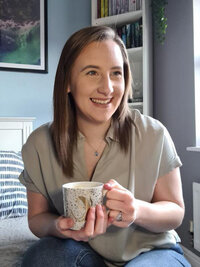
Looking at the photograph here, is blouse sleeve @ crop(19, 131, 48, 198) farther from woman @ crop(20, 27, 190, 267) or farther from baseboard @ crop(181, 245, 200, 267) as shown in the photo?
baseboard @ crop(181, 245, 200, 267)

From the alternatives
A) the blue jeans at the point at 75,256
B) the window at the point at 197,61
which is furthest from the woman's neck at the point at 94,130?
the window at the point at 197,61

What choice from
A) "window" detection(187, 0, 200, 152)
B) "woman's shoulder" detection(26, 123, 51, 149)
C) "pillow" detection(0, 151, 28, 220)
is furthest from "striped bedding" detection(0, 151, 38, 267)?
"window" detection(187, 0, 200, 152)

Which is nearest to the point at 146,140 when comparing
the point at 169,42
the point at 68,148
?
the point at 68,148

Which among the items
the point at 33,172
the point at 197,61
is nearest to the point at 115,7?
the point at 197,61

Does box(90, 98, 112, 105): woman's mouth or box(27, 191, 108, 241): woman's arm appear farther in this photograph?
box(90, 98, 112, 105): woman's mouth

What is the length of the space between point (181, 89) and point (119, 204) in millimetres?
1588

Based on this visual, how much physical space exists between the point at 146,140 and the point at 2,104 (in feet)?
5.79

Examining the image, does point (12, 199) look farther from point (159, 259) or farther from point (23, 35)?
point (23, 35)

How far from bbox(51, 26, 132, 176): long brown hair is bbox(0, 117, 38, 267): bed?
450 millimetres

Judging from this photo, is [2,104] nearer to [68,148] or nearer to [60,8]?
[60,8]

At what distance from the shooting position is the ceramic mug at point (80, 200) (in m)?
0.68

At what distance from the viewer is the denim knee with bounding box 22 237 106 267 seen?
865 millimetres

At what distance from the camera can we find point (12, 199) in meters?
1.80

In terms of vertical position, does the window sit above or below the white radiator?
above
